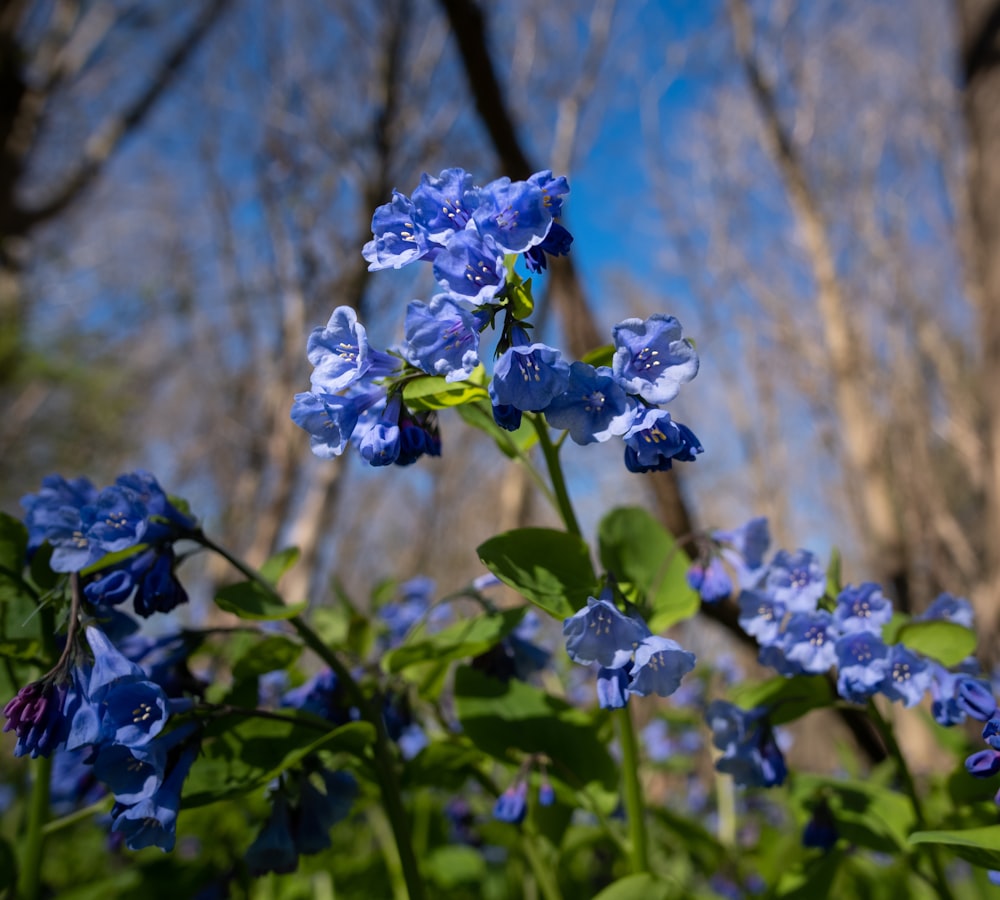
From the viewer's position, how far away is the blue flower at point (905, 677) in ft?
2.85

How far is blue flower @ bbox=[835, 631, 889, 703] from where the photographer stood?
0.84m

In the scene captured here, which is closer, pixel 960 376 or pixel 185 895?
pixel 185 895

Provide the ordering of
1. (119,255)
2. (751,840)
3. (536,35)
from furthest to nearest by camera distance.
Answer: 1. (119,255)
2. (536,35)
3. (751,840)

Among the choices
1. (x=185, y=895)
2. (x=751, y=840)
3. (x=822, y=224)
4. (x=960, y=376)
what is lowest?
(x=751, y=840)

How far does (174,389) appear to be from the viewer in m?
15.1

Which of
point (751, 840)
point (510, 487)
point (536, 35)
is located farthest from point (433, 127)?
point (751, 840)

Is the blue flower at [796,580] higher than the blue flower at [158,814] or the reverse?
higher

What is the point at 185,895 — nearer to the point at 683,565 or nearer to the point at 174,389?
the point at 683,565

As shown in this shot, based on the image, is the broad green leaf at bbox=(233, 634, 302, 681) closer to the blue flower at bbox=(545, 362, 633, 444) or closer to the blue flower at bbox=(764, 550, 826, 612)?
the blue flower at bbox=(545, 362, 633, 444)

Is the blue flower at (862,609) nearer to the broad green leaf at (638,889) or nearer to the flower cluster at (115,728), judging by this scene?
the broad green leaf at (638,889)

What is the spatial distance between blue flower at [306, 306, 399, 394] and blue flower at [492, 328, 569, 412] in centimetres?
18

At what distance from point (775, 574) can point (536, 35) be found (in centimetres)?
931

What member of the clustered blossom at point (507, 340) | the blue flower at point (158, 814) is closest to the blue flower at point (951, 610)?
the clustered blossom at point (507, 340)

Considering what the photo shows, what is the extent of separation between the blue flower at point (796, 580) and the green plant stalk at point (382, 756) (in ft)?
1.74
